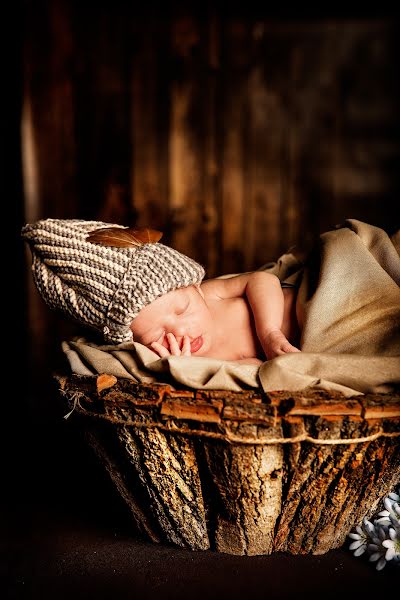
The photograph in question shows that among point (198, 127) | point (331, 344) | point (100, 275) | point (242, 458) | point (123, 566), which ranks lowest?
point (123, 566)

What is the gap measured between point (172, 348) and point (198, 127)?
5.44 ft

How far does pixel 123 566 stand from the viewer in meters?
1.07

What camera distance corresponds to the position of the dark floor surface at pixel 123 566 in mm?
995

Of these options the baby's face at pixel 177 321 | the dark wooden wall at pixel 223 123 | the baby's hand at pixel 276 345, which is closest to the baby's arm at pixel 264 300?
the baby's hand at pixel 276 345

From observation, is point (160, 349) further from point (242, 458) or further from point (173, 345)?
point (242, 458)

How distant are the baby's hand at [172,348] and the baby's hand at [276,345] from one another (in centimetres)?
16

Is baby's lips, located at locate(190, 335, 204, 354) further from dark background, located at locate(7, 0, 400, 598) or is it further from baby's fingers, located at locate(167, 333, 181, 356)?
dark background, located at locate(7, 0, 400, 598)

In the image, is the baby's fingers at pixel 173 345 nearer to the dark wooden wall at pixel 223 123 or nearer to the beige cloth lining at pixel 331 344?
the beige cloth lining at pixel 331 344

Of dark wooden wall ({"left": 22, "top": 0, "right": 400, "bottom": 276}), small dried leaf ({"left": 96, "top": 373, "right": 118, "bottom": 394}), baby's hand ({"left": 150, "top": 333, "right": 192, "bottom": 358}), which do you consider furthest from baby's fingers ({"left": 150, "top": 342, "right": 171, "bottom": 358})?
dark wooden wall ({"left": 22, "top": 0, "right": 400, "bottom": 276})

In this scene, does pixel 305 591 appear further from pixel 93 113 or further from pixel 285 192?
pixel 93 113

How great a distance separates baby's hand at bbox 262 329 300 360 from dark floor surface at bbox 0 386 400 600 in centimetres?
38

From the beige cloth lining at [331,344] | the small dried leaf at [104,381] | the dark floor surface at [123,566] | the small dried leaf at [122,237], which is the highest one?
the small dried leaf at [122,237]

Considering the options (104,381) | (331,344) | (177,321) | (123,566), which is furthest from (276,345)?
(123,566)

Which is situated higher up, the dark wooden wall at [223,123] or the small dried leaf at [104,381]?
the dark wooden wall at [223,123]
